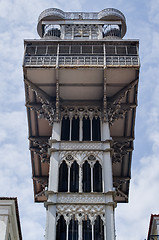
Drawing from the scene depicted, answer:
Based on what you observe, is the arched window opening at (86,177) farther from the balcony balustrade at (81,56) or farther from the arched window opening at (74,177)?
the balcony balustrade at (81,56)

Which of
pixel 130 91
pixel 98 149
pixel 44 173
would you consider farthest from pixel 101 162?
pixel 44 173

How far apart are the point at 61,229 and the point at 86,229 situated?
4.04 feet

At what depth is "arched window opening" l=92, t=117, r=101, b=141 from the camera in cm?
2858

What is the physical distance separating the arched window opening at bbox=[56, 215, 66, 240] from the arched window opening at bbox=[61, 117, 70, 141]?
236 inches

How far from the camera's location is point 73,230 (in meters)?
23.4

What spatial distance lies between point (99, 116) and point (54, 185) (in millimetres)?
6301

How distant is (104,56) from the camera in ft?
95.6

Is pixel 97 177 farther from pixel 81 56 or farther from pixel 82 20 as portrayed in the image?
pixel 82 20

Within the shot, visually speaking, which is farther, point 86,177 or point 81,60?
point 81,60

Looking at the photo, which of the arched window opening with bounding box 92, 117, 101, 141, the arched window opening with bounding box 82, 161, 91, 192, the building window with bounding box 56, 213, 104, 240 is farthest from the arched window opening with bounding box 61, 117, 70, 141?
the building window with bounding box 56, 213, 104, 240

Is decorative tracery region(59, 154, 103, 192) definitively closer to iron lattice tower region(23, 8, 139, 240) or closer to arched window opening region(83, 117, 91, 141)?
iron lattice tower region(23, 8, 139, 240)

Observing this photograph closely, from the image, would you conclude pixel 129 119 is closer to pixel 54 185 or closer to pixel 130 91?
pixel 130 91

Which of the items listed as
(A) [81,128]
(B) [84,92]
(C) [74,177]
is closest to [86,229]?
(C) [74,177]

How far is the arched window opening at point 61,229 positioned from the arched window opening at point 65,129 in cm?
599
